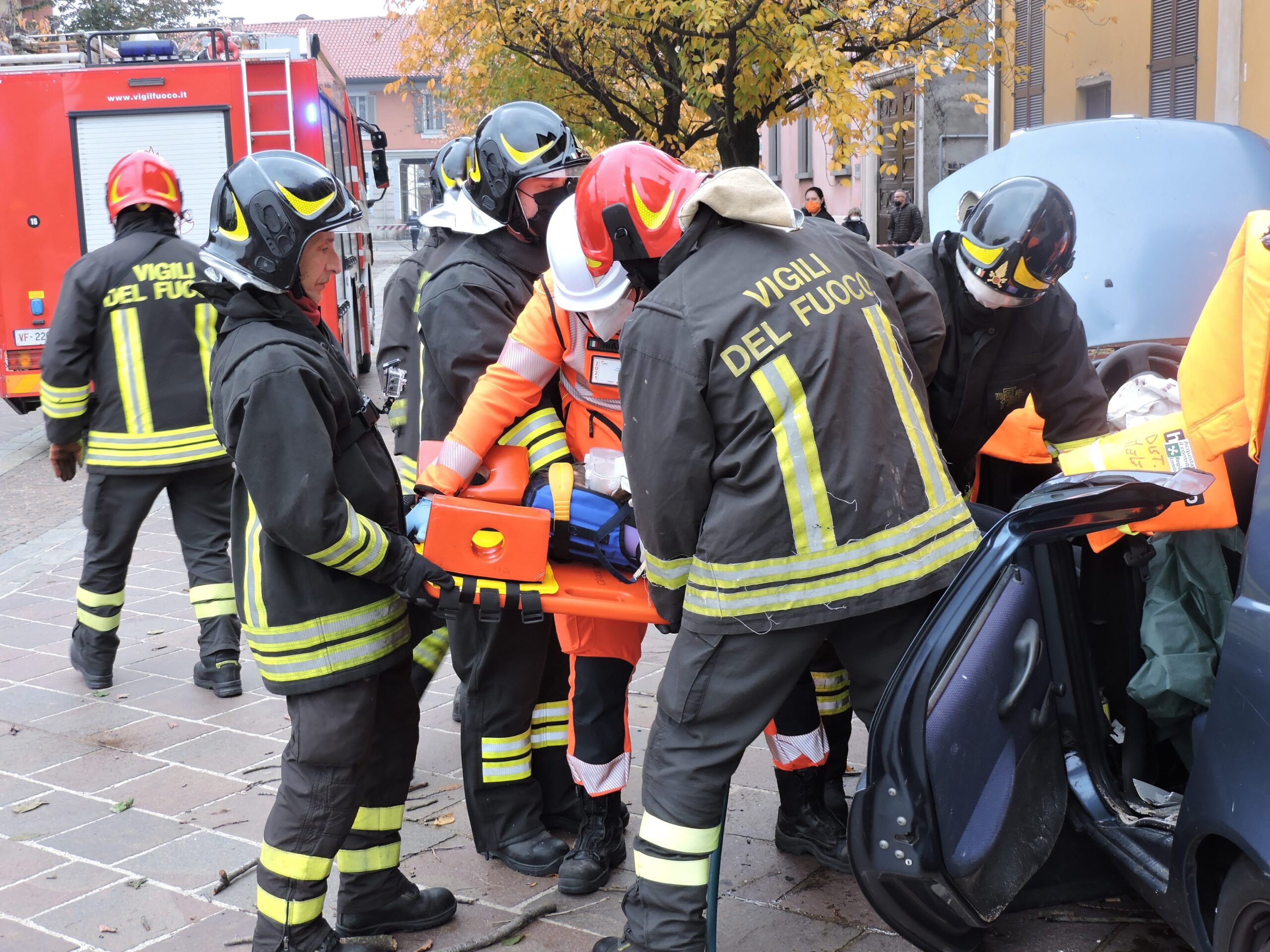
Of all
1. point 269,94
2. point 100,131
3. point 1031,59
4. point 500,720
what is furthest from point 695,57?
point 1031,59

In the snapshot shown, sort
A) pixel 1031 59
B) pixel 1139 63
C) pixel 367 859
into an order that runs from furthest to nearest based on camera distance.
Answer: pixel 1031 59, pixel 1139 63, pixel 367 859

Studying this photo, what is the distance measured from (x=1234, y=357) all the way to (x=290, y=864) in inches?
93.6

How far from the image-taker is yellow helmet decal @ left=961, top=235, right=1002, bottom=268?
339cm

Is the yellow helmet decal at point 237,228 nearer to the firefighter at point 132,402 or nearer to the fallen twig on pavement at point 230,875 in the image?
the fallen twig on pavement at point 230,875

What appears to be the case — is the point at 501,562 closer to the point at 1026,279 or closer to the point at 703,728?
the point at 703,728

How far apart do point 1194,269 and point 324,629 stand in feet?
11.1

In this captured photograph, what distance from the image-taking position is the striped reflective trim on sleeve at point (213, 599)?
5348 mm

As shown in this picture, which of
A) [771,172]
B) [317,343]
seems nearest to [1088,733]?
[317,343]

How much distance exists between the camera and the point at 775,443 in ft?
Result: 8.37

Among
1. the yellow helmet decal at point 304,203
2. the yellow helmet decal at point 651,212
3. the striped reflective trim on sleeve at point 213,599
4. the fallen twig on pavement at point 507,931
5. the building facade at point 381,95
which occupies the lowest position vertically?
the fallen twig on pavement at point 507,931

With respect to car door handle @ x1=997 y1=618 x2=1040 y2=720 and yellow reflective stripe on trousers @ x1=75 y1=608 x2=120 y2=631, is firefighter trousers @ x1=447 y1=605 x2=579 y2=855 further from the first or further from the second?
yellow reflective stripe on trousers @ x1=75 y1=608 x2=120 y2=631

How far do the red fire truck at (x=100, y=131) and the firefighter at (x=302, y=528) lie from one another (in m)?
6.88

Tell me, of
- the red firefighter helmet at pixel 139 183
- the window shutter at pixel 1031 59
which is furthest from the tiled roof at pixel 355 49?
the red firefighter helmet at pixel 139 183

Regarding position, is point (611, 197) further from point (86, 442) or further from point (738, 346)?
point (86, 442)
